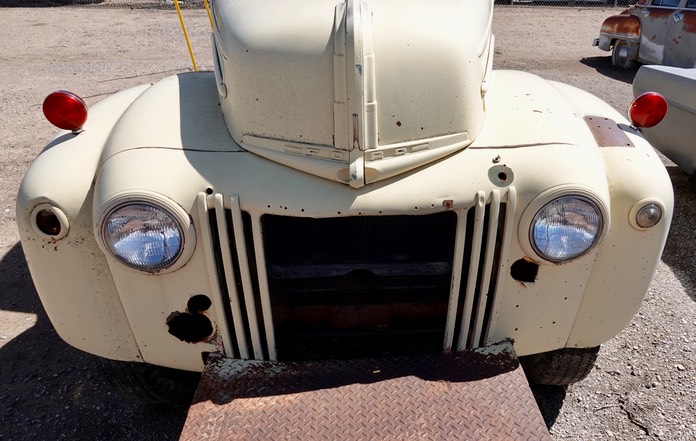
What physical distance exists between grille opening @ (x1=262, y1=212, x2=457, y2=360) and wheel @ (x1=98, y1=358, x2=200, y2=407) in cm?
72

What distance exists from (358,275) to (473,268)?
55cm

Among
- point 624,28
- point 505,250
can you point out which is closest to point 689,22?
point 624,28

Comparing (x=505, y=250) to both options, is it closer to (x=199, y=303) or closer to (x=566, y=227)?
(x=566, y=227)

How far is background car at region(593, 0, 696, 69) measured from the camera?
28.9ft

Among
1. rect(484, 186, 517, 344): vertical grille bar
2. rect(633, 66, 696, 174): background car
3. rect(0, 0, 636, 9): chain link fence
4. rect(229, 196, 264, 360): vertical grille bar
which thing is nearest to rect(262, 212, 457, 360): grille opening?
rect(229, 196, 264, 360): vertical grille bar

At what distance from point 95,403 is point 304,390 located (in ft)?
4.88

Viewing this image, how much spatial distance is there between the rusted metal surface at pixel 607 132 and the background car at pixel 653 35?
24.3 feet

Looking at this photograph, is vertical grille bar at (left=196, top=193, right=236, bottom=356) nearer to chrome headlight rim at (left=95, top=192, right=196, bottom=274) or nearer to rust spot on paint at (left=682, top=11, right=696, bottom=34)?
chrome headlight rim at (left=95, top=192, right=196, bottom=274)

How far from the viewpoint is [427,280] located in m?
2.56

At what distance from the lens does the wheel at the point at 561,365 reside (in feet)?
9.39

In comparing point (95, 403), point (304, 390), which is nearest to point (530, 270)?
point (304, 390)

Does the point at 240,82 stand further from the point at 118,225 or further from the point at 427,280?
the point at 427,280

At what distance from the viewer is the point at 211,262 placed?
2232 mm

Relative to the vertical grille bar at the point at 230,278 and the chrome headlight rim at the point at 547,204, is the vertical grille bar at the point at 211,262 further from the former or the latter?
the chrome headlight rim at the point at 547,204
